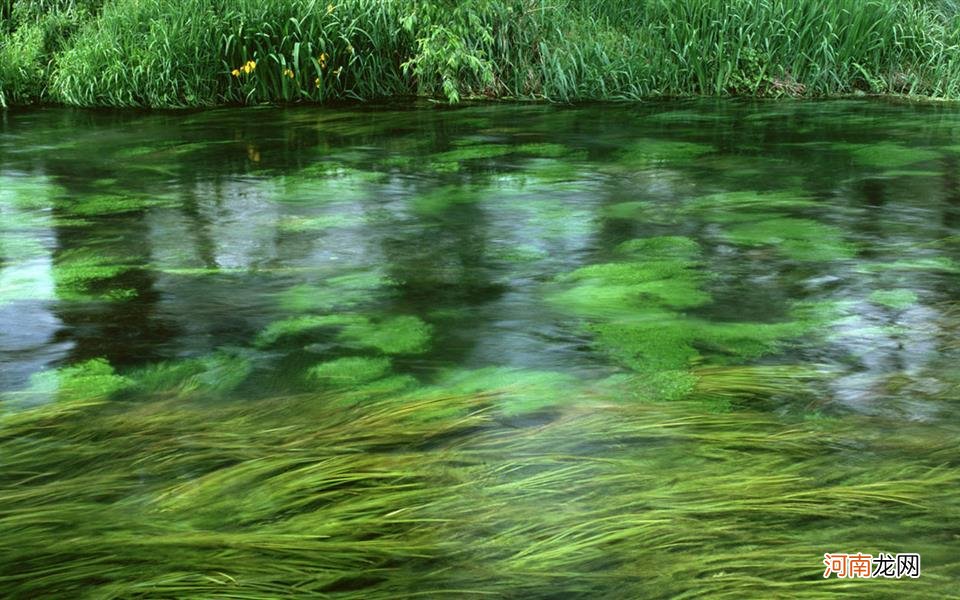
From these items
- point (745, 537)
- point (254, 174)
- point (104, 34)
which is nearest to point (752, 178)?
point (254, 174)

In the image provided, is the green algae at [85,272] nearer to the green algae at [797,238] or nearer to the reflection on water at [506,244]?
the reflection on water at [506,244]

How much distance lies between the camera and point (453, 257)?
133 inches

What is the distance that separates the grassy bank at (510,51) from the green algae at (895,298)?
3900mm

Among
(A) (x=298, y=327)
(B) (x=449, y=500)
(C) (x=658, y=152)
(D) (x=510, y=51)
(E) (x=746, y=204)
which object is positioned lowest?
(B) (x=449, y=500)

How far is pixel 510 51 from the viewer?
6.77 metres

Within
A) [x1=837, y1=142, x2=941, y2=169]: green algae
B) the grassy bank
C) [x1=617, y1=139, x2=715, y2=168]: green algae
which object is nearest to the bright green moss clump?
[x1=617, y1=139, x2=715, y2=168]: green algae

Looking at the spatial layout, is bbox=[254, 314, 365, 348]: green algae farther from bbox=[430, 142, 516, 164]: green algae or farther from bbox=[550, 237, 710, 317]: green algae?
bbox=[430, 142, 516, 164]: green algae

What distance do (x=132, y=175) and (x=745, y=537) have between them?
3715 millimetres

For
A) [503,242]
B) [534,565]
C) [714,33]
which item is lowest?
[534,565]

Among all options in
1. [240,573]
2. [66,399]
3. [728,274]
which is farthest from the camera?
[728,274]

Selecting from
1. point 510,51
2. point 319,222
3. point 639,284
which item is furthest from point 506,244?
point 510,51

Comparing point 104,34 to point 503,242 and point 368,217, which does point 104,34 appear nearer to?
point 368,217

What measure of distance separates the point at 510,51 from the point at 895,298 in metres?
4.30

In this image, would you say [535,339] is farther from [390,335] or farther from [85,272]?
[85,272]
